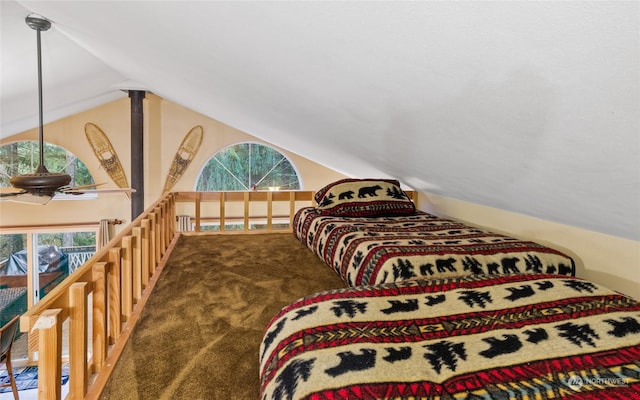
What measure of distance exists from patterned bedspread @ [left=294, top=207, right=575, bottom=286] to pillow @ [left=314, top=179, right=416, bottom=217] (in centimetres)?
39

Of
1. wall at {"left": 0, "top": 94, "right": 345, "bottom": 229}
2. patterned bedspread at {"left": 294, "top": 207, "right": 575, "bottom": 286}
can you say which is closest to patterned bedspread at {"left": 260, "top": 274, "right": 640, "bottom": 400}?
patterned bedspread at {"left": 294, "top": 207, "right": 575, "bottom": 286}

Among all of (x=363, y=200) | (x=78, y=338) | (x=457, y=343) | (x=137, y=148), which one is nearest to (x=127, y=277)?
(x=78, y=338)

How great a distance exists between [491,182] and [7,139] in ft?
23.2

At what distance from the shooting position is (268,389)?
103 centimetres

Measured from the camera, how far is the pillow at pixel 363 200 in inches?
123

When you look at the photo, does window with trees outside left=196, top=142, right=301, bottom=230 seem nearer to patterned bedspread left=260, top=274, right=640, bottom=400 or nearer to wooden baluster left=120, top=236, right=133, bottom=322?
wooden baluster left=120, top=236, right=133, bottom=322

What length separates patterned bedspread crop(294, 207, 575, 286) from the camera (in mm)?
1895

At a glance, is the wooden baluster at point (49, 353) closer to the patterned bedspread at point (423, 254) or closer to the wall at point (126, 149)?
the patterned bedspread at point (423, 254)

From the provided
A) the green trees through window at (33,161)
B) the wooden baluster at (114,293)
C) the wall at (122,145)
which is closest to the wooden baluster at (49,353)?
the wooden baluster at (114,293)

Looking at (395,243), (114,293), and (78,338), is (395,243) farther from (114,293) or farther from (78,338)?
(78,338)

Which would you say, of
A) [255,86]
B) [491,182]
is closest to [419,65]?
[491,182]

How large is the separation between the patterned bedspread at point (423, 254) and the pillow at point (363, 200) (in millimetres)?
390

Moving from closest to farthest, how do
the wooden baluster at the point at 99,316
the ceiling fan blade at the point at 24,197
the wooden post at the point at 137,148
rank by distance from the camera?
the wooden baluster at the point at 99,316
the ceiling fan blade at the point at 24,197
the wooden post at the point at 137,148

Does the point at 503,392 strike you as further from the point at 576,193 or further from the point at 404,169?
the point at 404,169
